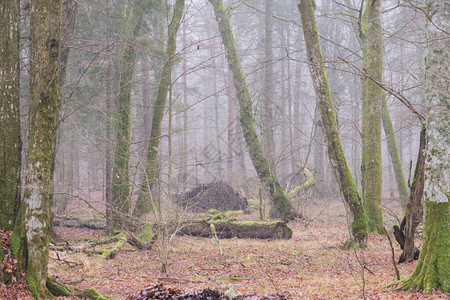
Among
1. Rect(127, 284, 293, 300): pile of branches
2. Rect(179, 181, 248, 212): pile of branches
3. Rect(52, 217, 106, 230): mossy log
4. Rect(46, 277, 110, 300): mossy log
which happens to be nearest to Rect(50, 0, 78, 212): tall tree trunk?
Rect(46, 277, 110, 300): mossy log

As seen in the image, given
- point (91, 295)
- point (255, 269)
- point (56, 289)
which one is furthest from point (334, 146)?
point (56, 289)

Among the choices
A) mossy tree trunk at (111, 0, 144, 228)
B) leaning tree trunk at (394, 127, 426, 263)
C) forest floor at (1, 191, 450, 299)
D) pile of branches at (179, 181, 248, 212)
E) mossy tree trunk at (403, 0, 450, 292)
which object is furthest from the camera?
pile of branches at (179, 181, 248, 212)

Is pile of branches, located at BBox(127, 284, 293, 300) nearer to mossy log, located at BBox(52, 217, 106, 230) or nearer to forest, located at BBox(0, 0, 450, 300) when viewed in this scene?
forest, located at BBox(0, 0, 450, 300)

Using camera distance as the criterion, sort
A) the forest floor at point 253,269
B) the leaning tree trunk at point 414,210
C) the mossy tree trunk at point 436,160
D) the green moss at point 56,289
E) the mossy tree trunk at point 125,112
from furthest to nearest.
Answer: the mossy tree trunk at point 125,112, the leaning tree trunk at point 414,210, the forest floor at point 253,269, the green moss at point 56,289, the mossy tree trunk at point 436,160

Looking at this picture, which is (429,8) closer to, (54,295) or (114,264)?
(54,295)

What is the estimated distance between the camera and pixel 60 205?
1449 centimetres

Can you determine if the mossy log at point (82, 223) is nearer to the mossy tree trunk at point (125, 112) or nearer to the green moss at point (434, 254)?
the mossy tree trunk at point (125, 112)

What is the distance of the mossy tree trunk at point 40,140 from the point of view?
4.97 meters

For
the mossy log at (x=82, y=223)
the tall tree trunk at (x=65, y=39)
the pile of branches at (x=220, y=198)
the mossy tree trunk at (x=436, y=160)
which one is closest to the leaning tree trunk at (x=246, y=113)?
the pile of branches at (x=220, y=198)

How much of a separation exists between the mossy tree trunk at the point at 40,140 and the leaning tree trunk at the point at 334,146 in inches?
231

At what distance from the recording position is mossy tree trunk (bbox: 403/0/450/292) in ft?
16.1

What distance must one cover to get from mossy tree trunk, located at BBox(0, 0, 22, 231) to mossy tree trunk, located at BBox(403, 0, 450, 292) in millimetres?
5605

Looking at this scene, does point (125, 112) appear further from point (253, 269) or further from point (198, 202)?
point (253, 269)

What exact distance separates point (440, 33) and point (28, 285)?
255 inches
